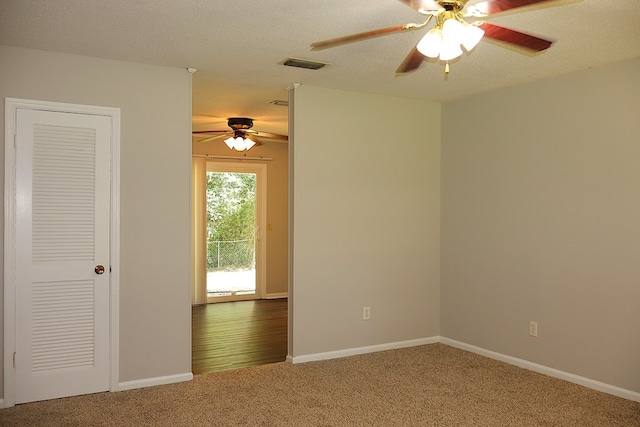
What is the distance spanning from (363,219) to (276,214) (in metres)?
3.59

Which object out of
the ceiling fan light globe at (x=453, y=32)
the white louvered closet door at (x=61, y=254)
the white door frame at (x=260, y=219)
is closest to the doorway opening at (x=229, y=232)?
the white door frame at (x=260, y=219)

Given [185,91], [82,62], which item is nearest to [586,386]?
[185,91]

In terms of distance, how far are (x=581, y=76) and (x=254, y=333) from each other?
4.06 m

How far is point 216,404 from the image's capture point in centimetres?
379

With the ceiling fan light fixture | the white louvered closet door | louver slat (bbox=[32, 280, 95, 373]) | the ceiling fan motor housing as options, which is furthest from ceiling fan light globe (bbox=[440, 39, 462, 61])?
the ceiling fan light fixture

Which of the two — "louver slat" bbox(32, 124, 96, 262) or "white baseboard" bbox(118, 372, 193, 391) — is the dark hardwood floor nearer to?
"white baseboard" bbox(118, 372, 193, 391)

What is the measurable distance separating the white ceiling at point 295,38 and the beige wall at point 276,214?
3.58m

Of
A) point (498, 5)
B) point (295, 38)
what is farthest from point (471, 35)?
point (295, 38)

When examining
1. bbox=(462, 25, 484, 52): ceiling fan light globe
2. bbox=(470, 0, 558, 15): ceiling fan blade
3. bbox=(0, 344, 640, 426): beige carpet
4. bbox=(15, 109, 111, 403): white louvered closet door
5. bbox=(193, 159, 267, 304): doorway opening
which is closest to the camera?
bbox=(470, 0, 558, 15): ceiling fan blade

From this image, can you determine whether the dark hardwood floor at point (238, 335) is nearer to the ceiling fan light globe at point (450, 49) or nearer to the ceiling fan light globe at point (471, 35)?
the ceiling fan light globe at point (450, 49)

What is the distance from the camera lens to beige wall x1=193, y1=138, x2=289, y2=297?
8469 millimetres

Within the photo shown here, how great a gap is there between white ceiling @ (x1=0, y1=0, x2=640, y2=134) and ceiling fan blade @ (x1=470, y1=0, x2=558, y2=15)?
6 cm

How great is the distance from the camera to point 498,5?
2281 mm

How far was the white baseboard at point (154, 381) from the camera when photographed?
13.3ft
